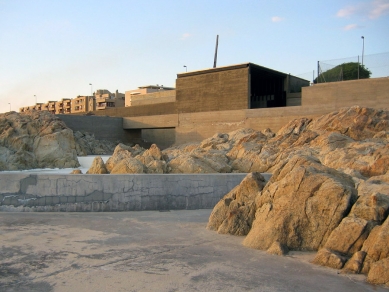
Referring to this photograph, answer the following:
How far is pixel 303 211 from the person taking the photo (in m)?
6.48

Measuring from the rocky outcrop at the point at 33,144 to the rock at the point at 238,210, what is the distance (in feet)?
57.0

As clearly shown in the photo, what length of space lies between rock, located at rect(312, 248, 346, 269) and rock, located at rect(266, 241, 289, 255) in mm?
546

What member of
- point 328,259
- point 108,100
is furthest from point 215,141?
point 108,100

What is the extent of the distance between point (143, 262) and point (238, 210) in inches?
101

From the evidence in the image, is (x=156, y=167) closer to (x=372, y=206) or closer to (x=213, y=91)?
(x=372, y=206)

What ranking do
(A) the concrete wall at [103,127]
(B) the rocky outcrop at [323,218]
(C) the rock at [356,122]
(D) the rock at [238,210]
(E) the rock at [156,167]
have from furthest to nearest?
(A) the concrete wall at [103,127]
(C) the rock at [356,122]
(E) the rock at [156,167]
(D) the rock at [238,210]
(B) the rocky outcrop at [323,218]

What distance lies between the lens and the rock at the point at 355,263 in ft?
17.1

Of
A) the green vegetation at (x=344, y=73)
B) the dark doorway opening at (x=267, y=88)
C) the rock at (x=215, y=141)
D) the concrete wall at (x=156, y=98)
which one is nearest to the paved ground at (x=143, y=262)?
the rock at (x=215, y=141)

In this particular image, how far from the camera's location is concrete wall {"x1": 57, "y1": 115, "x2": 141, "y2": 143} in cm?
3231

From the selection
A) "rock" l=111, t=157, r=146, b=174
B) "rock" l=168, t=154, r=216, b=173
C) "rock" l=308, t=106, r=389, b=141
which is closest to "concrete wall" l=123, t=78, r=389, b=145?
"rock" l=308, t=106, r=389, b=141

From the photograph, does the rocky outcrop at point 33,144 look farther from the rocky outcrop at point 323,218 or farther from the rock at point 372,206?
the rock at point 372,206

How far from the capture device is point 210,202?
1038 cm

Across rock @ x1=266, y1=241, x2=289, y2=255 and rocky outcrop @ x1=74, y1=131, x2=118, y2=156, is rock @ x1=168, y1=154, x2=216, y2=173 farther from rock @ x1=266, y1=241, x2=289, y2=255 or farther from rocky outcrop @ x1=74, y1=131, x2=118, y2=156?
rocky outcrop @ x1=74, y1=131, x2=118, y2=156

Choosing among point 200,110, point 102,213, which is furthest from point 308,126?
point 102,213
